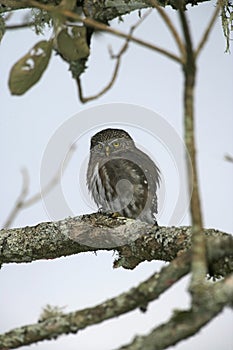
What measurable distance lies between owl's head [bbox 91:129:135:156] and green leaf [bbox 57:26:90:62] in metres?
2.15

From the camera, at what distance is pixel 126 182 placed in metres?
2.78

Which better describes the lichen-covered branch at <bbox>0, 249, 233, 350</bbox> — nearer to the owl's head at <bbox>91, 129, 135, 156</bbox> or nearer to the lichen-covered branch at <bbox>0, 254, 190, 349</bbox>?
the lichen-covered branch at <bbox>0, 254, 190, 349</bbox>

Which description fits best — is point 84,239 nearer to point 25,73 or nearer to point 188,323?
point 25,73

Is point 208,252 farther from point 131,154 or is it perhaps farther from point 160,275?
point 131,154

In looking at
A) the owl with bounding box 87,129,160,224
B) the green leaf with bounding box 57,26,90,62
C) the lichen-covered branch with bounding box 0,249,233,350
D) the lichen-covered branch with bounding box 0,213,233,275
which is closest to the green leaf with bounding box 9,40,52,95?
the green leaf with bounding box 57,26,90,62

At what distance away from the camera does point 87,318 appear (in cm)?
65

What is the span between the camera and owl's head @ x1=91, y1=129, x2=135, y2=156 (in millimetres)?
3195

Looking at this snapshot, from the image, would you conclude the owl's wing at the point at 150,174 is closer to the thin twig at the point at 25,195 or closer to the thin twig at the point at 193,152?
the thin twig at the point at 25,195

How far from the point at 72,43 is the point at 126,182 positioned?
1826 millimetres

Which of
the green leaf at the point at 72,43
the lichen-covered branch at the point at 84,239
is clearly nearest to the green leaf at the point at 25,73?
the green leaf at the point at 72,43

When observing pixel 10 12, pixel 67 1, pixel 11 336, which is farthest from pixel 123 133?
pixel 11 336

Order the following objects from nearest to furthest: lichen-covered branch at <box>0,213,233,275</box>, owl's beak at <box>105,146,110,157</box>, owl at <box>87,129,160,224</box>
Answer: lichen-covered branch at <box>0,213,233,275</box> → owl at <box>87,129,160,224</box> → owl's beak at <box>105,146,110,157</box>

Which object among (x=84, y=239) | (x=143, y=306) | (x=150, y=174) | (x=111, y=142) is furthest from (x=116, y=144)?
(x=143, y=306)

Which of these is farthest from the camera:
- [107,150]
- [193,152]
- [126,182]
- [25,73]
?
[107,150]
